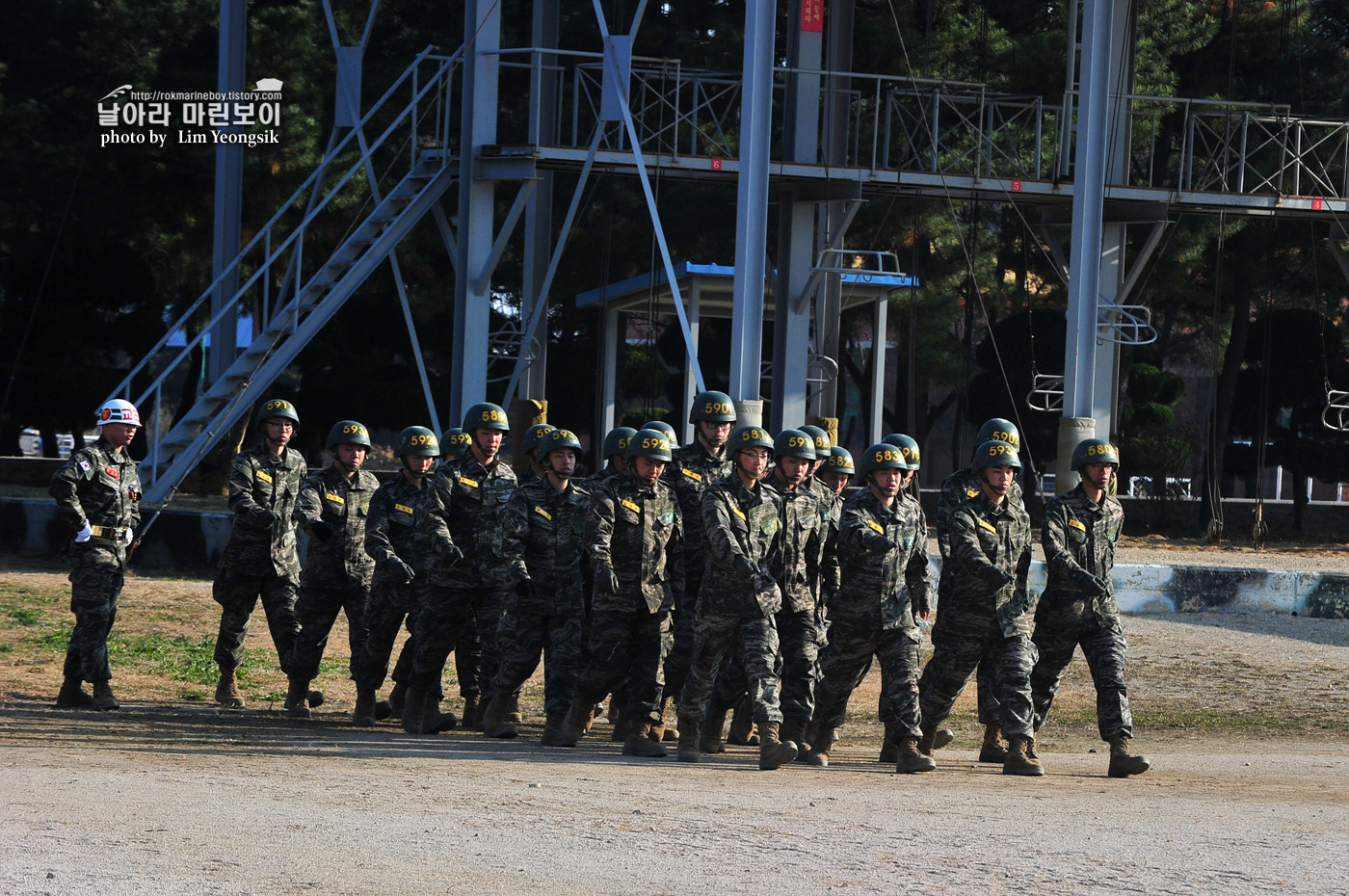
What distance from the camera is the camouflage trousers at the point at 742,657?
905 centimetres

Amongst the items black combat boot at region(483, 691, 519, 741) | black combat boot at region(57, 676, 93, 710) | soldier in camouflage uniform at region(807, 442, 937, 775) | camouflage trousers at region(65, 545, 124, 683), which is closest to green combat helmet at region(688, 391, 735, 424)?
soldier in camouflage uniform at region(807, 442, 937, 775)

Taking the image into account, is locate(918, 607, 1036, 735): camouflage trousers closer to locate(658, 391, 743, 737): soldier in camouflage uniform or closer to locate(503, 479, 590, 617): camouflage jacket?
locate(658, 391, 743, 737): soldier in camouflage uniform

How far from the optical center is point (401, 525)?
1078 centimetres

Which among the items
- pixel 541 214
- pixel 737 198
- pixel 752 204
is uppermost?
pixel 541 214

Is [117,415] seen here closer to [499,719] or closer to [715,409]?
[499,719]

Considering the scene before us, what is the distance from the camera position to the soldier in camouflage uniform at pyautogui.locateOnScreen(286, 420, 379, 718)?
1095 centimetres

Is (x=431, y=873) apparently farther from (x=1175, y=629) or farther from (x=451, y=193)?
(x=451, y=193)

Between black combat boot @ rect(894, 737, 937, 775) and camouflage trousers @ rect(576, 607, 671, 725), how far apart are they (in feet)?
4.69

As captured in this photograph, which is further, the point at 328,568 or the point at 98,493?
the point at 328,568

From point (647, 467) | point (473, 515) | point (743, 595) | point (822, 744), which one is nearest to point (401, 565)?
point (473, 515)

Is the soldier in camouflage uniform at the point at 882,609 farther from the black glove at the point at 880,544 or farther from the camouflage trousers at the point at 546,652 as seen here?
the camouflage trousers at the point at 546,652

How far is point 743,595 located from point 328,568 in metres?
3.22

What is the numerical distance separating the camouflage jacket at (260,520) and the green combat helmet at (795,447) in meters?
3.51

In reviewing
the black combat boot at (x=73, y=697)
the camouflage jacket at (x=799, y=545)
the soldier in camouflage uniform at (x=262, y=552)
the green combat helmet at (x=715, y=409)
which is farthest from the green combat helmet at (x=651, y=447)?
the black combat boot at (x=73, y=697)
